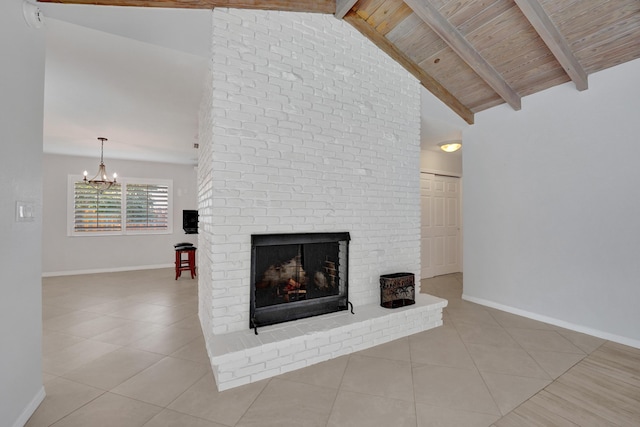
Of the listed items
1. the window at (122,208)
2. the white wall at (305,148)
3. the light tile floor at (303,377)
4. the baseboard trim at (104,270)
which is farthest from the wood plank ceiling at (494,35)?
the baseboard trim at (104,270)

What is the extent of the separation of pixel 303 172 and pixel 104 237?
5821 mm

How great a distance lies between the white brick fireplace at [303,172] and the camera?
85.5 inches

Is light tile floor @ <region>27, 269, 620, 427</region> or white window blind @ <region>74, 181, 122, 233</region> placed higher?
white window blind @ <region>74, 181, 122, 233</region>

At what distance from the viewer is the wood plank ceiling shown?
231cm

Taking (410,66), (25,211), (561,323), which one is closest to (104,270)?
(25,211)

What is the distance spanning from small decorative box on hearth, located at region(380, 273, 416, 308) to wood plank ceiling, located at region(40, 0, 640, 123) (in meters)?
2.36

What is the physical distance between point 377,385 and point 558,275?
2572mm

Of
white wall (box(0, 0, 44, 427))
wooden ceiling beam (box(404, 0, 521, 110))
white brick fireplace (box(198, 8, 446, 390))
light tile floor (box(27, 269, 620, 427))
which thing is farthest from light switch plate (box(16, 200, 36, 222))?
wooden ceiling beam (box(404, 0, 521, 110))

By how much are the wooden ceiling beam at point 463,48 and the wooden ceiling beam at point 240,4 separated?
774mm

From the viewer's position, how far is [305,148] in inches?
100.0

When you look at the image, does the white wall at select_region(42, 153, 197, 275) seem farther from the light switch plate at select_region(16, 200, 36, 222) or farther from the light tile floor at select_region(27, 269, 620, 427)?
the light switch plate at select_region(16, 200, 36, 222)

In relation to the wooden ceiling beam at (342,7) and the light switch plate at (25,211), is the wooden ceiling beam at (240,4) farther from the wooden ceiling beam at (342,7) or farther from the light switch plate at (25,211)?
the light switch plate at (25,211)

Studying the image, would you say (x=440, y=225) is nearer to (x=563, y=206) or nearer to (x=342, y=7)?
(x=563, y=206)

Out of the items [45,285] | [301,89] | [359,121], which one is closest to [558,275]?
[359,121]
